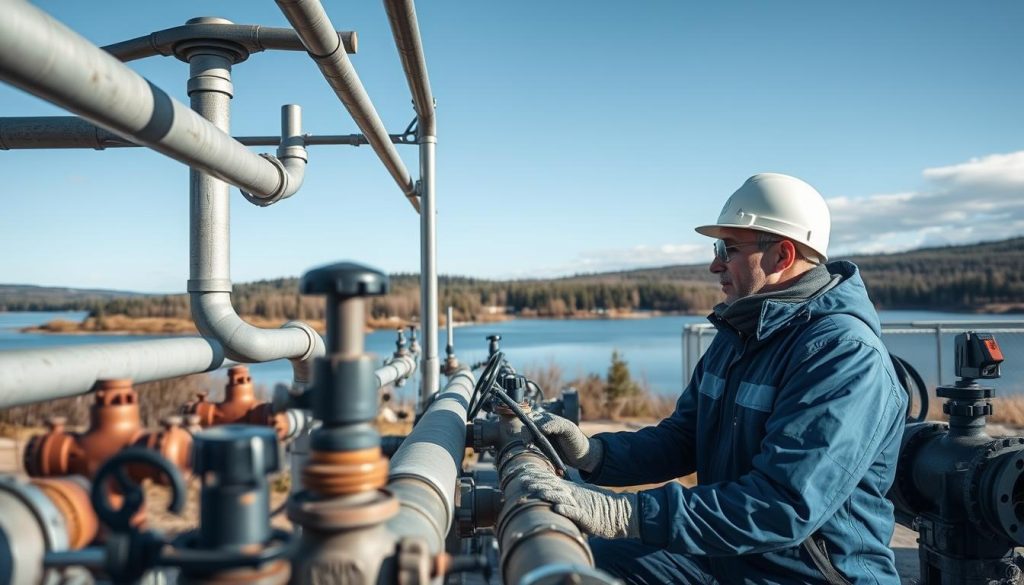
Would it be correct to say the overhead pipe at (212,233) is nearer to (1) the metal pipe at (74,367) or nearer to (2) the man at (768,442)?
(1) the metal pipe at (74,367)

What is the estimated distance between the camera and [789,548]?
6.10 ft

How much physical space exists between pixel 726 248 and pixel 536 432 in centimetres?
86

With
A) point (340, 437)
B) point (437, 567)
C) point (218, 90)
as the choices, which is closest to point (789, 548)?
point (437, 567)

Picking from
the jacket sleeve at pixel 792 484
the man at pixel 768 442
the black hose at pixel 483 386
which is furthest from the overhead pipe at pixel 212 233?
the jacket sleeve at pixel 792 484

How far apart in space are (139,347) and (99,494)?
0.57 metres

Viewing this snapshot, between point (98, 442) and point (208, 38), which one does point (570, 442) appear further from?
point (208, 38)

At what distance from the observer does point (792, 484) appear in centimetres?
167

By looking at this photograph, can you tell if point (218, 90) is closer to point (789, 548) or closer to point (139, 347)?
point (139, 347)

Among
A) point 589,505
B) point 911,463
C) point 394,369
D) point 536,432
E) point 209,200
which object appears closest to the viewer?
point 589,505

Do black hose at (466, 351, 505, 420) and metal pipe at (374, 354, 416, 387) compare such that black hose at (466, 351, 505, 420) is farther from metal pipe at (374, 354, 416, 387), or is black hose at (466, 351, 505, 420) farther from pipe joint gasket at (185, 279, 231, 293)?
metal pipe at (374, 354, 416, 387)

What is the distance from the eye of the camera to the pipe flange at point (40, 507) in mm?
798

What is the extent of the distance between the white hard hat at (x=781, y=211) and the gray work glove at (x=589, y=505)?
96 centimetres

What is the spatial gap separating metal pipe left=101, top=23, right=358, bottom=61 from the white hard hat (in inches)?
52.0

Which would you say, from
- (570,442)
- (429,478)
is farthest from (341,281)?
(570,442)
